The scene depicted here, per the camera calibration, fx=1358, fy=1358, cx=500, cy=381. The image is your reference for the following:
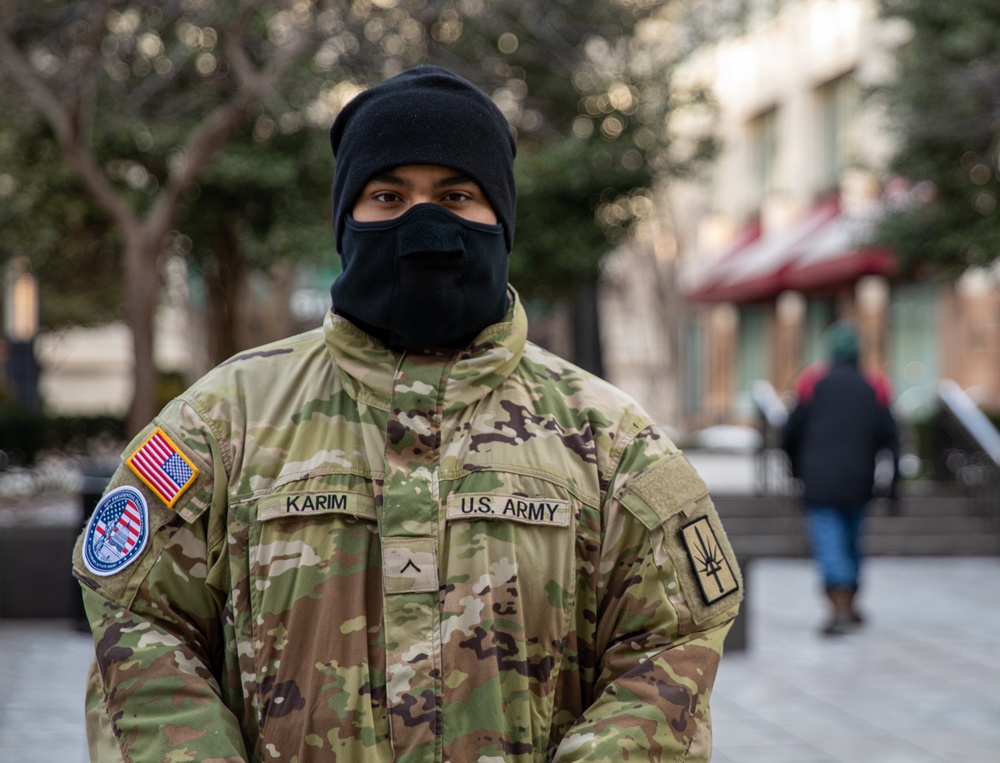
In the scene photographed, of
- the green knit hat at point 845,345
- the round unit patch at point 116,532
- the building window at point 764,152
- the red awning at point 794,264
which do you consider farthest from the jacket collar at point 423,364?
the building window at point 764,152

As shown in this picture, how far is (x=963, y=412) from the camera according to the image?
15391mm

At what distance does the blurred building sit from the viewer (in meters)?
22.5

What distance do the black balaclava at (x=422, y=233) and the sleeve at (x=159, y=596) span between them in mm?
358

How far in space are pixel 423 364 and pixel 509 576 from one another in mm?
378

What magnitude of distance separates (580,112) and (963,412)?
6025 mm

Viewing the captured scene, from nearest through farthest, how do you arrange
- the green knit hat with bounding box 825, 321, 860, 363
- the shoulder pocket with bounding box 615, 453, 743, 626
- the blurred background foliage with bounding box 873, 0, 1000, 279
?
the shoulder pocket with bounding box 615, 453, 743, 626 → the green knit hat with bounding box 825, 321, 860, 363 → the blurred background foliage with bounding box 873, 0, 1000, 279

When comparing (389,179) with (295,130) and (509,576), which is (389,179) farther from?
(295,130)

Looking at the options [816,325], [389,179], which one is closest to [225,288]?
[816,325]

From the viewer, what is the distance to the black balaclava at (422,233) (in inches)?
86.2

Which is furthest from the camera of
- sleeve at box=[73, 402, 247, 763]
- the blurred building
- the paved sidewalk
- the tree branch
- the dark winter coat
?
the blurred building

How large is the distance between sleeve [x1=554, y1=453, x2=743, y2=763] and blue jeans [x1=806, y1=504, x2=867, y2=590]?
705 centimetres

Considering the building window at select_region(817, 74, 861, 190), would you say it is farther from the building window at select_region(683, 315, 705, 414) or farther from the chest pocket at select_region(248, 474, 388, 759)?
the chest pocket at select_region(248, 474, 388, 759)

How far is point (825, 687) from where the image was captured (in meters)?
7.38

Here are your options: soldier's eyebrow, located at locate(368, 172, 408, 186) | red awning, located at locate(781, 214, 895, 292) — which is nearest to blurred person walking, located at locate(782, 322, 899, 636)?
soldier's eyebrow, located at locate(368, 172, 408, 186)
